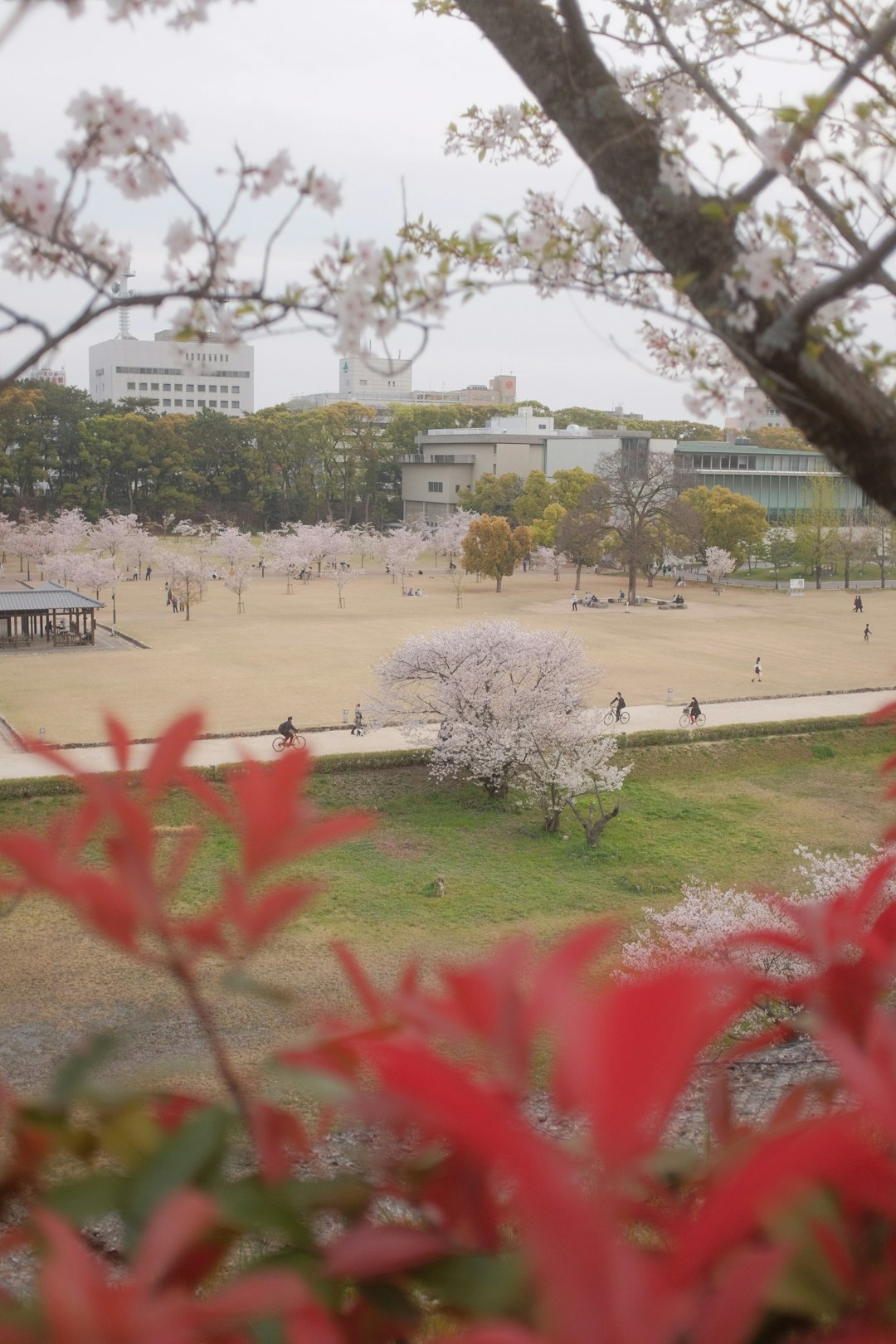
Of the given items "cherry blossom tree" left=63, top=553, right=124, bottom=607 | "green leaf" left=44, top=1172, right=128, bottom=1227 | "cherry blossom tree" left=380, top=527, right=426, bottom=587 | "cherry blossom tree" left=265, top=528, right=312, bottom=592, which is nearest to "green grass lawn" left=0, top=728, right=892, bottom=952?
"green leaf" left=44, top=1172, right=128, bottom=1227

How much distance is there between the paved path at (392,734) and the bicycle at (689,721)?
0.39 feet

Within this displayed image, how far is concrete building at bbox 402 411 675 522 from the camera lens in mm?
58906

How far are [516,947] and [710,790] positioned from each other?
677 inches

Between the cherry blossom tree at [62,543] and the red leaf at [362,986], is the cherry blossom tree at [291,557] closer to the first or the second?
the cherry blossom tree at [62,543]

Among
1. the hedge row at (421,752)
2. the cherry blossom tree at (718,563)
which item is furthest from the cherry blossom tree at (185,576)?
the cherry blossom tree at (718,563)

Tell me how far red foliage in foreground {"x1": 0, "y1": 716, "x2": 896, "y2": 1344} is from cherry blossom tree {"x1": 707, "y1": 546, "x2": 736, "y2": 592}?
4380 cm

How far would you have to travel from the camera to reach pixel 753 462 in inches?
2178

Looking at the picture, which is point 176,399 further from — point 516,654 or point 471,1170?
point 471,1170

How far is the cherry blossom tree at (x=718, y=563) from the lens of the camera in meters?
43.2

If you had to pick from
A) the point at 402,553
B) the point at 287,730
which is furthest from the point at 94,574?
the point at 287,730

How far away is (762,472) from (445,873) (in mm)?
46532

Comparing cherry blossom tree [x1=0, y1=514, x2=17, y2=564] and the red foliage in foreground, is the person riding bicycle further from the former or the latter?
cherry blossom tree [x1=0, y1=514, x2=17, y2=564]

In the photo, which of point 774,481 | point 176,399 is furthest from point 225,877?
point 176,399

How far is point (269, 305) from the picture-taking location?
206cm
